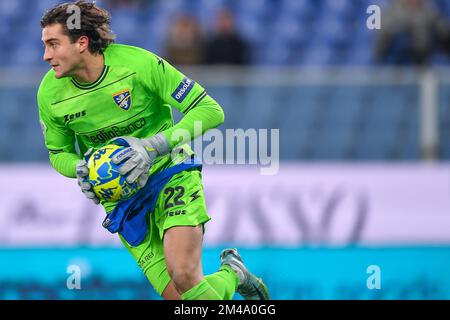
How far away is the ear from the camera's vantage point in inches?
236

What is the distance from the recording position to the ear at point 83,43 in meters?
5.99

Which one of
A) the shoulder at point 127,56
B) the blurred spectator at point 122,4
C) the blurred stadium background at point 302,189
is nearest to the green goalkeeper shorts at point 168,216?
the shoulder at point 127,56

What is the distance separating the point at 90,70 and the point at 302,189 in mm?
4249

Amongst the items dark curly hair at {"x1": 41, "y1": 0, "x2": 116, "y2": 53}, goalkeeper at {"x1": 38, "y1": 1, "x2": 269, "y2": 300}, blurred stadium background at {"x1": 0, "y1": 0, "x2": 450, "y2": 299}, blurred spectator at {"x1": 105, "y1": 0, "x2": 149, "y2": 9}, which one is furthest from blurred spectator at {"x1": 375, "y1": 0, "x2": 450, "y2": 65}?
dark curly hair at {"x1": 41, "y1": 0, "x2": 116, "y2": 53}

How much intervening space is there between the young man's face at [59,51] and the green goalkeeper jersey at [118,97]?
19 cm

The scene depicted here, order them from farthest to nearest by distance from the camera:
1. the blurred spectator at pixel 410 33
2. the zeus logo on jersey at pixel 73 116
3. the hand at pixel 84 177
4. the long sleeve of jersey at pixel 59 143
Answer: the blurred spectator at pixel 410 33 < the long sleeve of jersey at pixel 59 143 < the zeus logo on jersey at pixel 73 116 < the hand at pixel 84 177

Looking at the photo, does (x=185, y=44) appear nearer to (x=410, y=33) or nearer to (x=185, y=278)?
(x=410, y=33)

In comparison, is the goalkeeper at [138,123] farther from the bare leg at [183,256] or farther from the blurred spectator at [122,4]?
the blurred spectator at [122,4]

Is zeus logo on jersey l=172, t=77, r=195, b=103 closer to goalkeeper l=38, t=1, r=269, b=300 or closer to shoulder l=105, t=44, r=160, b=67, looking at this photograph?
goalkeeper l=38, t=1, r=269, b=300

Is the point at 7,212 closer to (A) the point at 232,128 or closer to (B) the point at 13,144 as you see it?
(B) the point at 13,144

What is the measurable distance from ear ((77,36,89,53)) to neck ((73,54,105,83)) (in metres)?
0.07

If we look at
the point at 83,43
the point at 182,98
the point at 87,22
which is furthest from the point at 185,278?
the point at 87,22

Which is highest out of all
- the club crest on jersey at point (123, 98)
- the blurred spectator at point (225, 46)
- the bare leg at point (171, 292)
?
the blurred spectator at point (225, 46)

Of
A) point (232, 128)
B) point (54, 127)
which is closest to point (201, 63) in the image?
point (232, 128)
